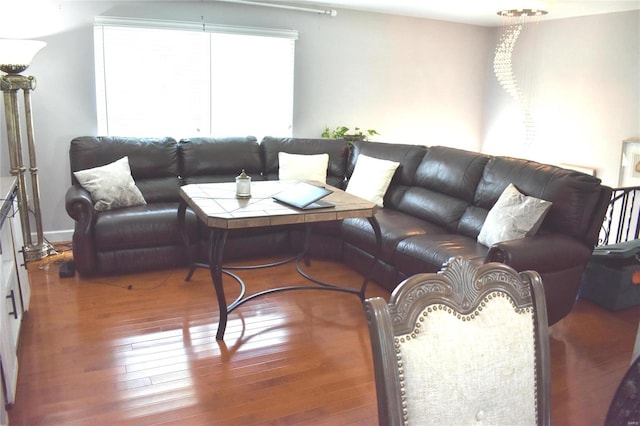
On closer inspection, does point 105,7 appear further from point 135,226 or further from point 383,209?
point 383,209

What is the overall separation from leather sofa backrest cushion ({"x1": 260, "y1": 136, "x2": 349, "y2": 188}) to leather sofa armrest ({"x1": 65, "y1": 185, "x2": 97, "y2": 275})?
163cm

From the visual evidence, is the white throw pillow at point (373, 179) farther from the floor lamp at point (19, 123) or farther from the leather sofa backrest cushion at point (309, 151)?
the floor lamp at point (19, 123)

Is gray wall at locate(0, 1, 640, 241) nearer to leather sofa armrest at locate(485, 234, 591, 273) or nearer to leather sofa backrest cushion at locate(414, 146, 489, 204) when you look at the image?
leather sofa backrest cushion at locate(414, 146, 489, 204)

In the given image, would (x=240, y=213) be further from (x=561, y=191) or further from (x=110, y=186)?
(x=561, y=191)

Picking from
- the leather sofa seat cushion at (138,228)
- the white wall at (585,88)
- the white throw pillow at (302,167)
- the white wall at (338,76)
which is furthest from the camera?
the white wall at (585,88)

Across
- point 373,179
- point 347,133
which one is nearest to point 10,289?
point 373,179

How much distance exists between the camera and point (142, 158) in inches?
168

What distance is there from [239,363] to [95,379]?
707 mm

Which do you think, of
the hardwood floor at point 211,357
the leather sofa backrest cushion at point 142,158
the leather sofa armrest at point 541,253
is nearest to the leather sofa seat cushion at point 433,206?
the hardwood floor at point 211,357

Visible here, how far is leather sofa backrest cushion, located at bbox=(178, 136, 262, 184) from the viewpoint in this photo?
4.44m

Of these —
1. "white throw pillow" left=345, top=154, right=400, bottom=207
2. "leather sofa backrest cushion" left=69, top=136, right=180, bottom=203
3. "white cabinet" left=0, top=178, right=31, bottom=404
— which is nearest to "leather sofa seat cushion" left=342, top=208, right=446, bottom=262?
"white throw pillow" left=345, top=154, right=400, bottom=207

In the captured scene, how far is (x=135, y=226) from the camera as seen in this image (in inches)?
147

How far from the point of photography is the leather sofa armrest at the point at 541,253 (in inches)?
108

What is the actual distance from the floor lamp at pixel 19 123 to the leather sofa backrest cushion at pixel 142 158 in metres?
0.33
